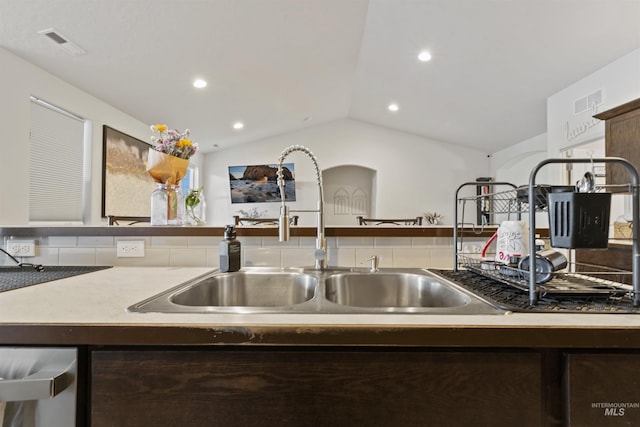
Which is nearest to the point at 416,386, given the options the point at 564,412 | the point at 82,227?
the point at 564,412

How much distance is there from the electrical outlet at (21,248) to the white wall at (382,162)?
5434 mm

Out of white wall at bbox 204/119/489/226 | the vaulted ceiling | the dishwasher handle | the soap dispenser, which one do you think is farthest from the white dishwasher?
white wall at bbox 204/119/489/226

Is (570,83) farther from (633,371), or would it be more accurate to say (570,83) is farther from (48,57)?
(48,57)

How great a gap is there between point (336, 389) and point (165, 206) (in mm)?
1108

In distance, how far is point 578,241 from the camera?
0.65m

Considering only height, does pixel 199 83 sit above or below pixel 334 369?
above

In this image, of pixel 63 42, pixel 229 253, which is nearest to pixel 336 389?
pixel 229 253

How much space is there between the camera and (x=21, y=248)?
1.26 metres

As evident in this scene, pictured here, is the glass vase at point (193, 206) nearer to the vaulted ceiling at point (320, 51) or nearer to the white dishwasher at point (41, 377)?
the white dishwasher at point (41, 377)

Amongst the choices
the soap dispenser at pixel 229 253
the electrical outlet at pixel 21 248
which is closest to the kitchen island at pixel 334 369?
the soap dispenser at pixel 229 253

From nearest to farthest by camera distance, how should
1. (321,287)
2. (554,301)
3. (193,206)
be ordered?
(554,301) < (321,287) < (193,206)

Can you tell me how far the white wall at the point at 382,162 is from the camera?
6.63 metres

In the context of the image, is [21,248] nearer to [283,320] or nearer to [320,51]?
[283,320]
